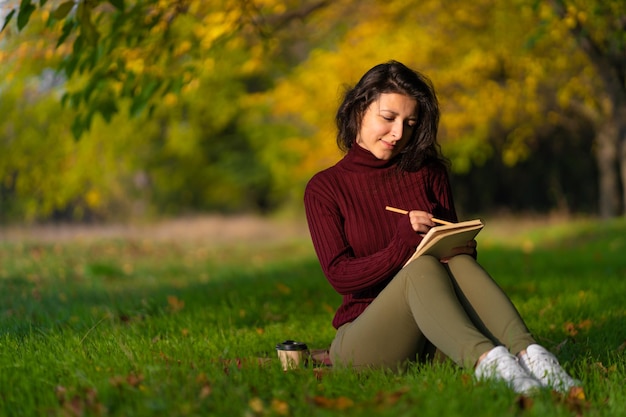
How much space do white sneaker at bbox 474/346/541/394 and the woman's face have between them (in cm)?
109

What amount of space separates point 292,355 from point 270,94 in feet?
48.9

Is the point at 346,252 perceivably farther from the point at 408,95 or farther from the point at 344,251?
the point at 408,95

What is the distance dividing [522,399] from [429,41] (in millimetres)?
12612

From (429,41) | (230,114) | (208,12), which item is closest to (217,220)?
(230,114)

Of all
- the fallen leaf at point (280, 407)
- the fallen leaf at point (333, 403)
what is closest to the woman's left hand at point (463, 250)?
the fallen leaf at point (333, 403)

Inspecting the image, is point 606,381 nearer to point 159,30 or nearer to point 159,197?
point 159,30

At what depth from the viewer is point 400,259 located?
10.8 ft

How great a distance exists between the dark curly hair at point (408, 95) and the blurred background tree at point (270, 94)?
135 centimetres

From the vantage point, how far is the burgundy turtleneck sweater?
11.1 feet

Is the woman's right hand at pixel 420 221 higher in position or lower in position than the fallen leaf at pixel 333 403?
higher

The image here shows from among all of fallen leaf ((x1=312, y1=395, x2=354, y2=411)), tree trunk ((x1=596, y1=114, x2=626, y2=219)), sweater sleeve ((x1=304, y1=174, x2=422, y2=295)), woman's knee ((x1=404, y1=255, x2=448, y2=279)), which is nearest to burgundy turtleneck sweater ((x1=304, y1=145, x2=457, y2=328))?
sweater sleeve ((x1=304, y1=174, x2=422, y2=295))

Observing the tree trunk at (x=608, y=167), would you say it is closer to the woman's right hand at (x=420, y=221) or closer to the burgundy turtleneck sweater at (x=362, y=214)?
the burgundy turtleneck sweater at (x=362, y=214)

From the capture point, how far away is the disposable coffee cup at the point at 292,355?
10.8 feet

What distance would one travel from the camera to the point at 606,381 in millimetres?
3148
